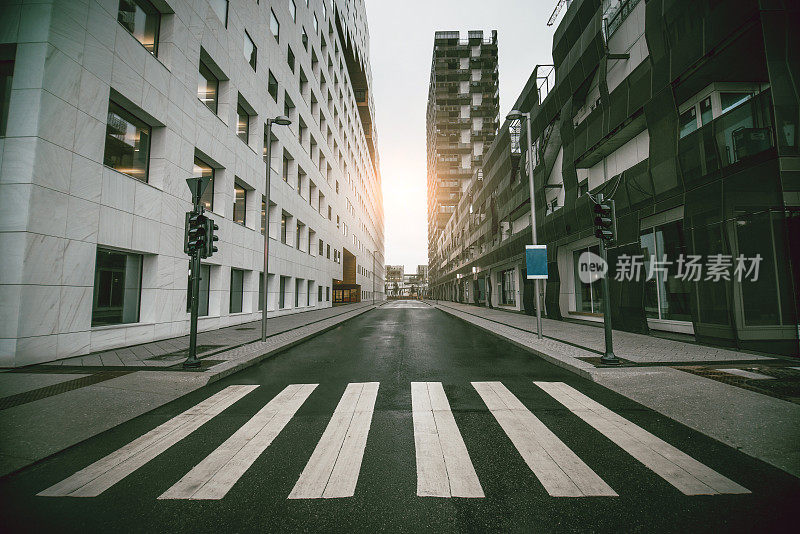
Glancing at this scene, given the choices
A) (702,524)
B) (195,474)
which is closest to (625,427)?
(702,524)

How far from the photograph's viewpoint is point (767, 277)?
27.2 feet

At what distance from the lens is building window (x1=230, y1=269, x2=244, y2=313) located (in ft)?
53.1

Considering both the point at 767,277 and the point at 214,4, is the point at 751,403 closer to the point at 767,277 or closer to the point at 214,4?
the point at 767,277

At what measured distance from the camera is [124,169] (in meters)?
10.1

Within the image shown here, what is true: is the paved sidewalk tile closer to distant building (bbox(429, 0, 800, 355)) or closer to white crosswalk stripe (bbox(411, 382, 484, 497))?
distant building (bbox(429, 0, 800, 355))

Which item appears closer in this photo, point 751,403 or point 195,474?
point 195,474

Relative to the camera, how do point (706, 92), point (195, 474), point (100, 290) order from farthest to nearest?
point (706, 92), point (100, 290), point (195, 474)

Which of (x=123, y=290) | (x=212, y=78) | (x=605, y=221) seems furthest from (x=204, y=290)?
(x=605, y=221)

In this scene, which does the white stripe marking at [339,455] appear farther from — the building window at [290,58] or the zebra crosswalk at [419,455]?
the building window at [290,58]

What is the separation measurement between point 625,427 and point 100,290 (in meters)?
12.2

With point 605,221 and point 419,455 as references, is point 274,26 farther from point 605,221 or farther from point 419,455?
point 419,455

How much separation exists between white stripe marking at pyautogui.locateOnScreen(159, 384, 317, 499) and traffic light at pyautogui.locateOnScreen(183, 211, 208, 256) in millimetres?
4147

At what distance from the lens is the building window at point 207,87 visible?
1404 centimetres

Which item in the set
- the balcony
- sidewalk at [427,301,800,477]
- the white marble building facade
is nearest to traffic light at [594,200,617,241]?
sidewalk at [427,301,800,477]
